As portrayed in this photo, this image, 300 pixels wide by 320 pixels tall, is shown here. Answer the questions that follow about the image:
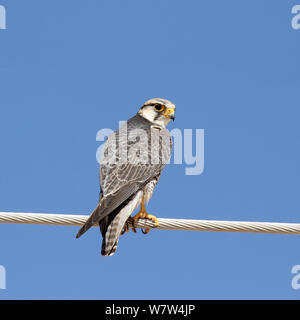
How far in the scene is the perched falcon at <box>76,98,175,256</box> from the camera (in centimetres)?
612

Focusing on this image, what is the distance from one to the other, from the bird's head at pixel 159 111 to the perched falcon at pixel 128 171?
0.01 metres

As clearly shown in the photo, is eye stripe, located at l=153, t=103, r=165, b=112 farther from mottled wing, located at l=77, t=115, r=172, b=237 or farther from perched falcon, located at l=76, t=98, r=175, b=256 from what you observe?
mottled wing, located at l=77, t=115, r=172, b=237

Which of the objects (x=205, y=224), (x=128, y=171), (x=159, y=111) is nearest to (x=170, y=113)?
(x=159, y=111)

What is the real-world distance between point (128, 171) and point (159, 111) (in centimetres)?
178

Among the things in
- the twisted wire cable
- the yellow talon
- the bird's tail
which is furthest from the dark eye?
the twisted wire cable

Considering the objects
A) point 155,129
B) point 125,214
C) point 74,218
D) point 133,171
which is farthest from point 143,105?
point 74,218

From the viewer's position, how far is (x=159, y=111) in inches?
317

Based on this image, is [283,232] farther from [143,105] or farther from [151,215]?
[143,105]

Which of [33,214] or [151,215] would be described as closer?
[33,214]

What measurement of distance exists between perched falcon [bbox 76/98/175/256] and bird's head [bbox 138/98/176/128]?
0.6 inches

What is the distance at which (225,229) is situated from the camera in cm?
539

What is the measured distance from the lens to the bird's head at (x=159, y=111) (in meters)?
8.02

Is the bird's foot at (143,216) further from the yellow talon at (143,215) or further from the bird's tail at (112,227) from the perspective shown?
the bird's tail at (112,227)

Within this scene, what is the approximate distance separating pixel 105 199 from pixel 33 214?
0.96 metres
